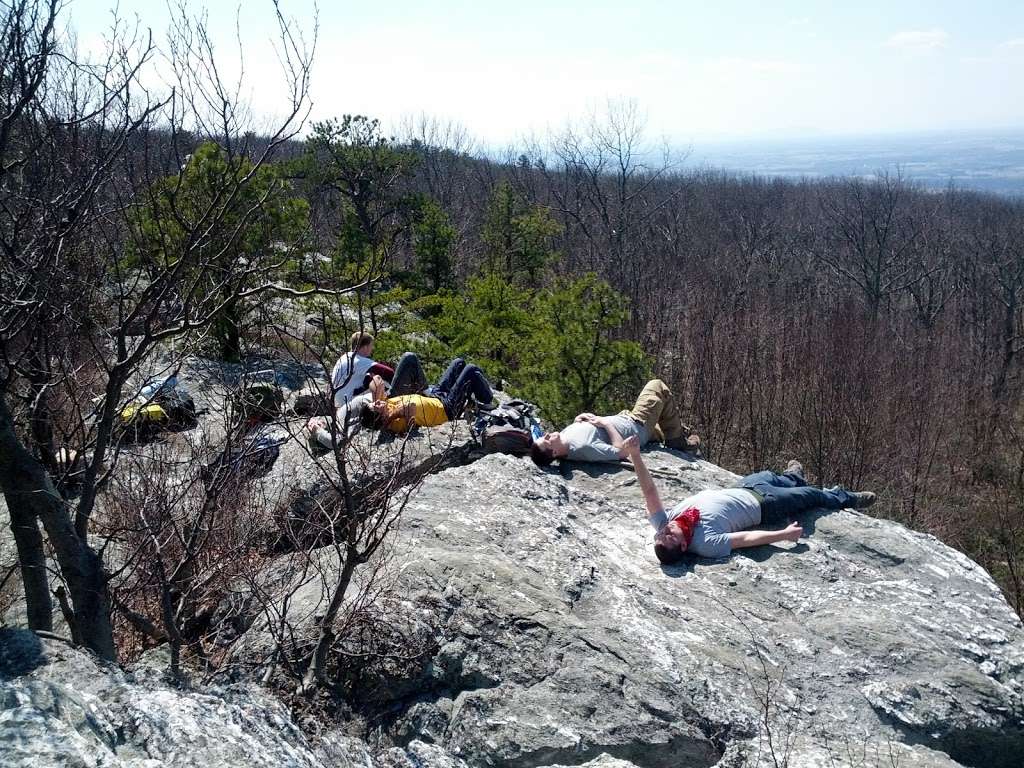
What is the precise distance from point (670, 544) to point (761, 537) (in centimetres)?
70

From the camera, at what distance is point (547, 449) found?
6.93 meters

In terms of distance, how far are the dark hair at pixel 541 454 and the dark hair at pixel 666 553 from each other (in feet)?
5.04

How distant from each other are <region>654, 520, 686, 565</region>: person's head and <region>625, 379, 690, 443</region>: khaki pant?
194 cm

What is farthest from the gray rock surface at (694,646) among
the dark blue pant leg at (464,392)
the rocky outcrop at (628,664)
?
the dark blue pant leg at (464,392)

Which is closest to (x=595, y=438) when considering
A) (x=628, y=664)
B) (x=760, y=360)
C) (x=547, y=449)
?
(x=547, y=449)

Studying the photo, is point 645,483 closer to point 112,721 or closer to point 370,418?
point 370,418

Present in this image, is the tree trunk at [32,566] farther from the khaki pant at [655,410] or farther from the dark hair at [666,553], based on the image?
the khaki pant at [655,410]

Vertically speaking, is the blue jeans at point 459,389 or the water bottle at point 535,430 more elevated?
the blue jeans at point 459,389

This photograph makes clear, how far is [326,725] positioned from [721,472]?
4.43 meters

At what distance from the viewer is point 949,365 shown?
66.3ft

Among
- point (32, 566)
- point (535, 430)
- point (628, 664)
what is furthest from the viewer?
point (535, 430)

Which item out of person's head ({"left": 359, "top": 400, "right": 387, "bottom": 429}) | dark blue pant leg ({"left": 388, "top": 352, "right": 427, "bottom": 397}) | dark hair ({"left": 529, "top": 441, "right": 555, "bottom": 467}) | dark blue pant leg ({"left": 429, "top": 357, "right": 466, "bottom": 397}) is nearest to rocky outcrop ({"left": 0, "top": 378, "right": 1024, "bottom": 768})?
dark hair ({"left": 529, "top": 441, "right": 555, "bottom": 467})

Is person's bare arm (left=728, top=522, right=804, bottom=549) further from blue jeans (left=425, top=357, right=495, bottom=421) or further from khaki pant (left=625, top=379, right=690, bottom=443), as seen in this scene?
blue jeans (left=425, top=357, right=495, bottom=421)

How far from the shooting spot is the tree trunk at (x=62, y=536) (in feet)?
11.0
